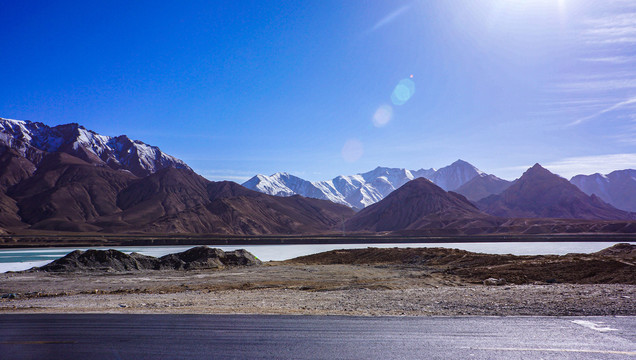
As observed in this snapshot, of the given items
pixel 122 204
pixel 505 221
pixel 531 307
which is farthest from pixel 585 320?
pixel 122 204

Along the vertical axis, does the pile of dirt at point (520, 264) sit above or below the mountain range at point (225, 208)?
below

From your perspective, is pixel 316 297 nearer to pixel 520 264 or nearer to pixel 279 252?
pixel 520 264

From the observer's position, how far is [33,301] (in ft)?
57.3

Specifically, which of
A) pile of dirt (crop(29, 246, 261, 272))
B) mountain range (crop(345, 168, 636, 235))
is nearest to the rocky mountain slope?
mountain range (crop(345, 168, 636, 235))

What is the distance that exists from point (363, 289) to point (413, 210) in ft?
448

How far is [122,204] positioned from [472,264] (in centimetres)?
17146

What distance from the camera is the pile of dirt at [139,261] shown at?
31.2 m

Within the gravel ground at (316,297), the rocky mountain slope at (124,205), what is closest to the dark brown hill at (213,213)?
the rocky mountain slope at (124,205)

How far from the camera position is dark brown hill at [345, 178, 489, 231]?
449 feet

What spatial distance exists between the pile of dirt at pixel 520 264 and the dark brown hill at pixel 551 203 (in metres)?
157

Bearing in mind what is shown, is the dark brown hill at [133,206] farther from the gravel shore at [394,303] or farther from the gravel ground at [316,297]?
the gravel shore at [394,303]

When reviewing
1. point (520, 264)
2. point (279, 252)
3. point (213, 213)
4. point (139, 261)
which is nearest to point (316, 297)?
point (520, 264)

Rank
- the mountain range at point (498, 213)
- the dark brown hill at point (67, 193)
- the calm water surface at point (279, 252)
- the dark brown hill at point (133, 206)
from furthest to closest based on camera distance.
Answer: the dark brown hill at point (67, 193) → the dark brown hill at point (133, 206) → the mountain range at point (498, 213) → the calm water surface at point (279, 252)

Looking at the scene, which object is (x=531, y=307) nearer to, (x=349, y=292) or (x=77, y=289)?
(x=349, y=292)
